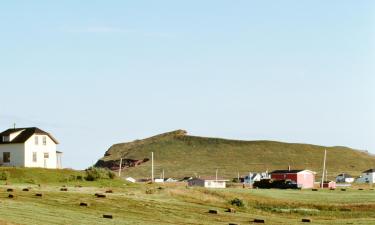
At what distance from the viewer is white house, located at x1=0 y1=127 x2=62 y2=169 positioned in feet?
306

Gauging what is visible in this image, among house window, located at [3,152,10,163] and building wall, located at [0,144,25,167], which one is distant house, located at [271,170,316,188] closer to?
building wall, located at [0,144,25,167]

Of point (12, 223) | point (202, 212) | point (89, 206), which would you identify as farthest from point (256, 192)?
point (12, 223)

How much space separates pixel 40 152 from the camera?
94.8 metres

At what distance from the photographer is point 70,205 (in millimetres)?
48125

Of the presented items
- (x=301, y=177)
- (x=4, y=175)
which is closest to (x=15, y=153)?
(x=4, y=175)

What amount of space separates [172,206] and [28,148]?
41.0 m

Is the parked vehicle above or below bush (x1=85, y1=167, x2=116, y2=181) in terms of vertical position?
below

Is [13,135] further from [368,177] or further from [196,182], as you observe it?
[368,177]

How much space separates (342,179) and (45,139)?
74608 mm

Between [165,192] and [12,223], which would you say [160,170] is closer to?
[165,192]

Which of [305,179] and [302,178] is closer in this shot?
[302,178]

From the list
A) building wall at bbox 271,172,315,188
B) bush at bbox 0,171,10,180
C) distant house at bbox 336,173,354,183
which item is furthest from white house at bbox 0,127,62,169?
distant house at bbox 336,173,354,183

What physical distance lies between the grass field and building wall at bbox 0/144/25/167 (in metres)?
10.5

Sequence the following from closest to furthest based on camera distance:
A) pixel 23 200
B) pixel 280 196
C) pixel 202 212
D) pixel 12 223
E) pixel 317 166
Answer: pixel 12 223
pixel 23 200
pixel 202 212
pixel 280 196
pixel 317 166
